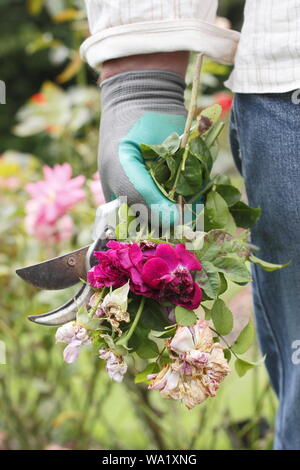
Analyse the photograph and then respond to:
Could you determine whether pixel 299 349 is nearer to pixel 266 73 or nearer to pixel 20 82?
pixel 266 73

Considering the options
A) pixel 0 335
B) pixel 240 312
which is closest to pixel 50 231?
pixel 0 335

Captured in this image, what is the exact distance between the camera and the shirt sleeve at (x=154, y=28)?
98cm

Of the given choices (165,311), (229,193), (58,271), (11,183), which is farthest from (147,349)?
(11,183)

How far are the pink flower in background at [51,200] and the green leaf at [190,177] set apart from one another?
71cm

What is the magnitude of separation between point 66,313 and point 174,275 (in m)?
0.18

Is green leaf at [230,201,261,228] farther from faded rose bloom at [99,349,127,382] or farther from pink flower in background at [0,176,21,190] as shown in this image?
pink flower in background at [0,176,21,190]

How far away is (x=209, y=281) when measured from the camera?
2.77 ft

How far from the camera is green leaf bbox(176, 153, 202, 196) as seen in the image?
0.94 meters

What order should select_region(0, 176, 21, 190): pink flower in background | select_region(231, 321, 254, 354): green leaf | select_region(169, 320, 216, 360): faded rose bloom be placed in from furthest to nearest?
select_region(0, 176, 21, 190): pink flower in background, select_region(231, 321, 254, 354): green leaf, select_region(169, 320, 216, 360): faded rose bloom

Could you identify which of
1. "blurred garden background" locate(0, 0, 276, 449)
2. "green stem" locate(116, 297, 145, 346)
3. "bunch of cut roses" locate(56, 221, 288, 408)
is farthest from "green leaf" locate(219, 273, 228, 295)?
"blurred garden background" locate(0, 0, 276, 449)

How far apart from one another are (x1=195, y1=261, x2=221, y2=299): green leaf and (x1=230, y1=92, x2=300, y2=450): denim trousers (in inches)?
7.7

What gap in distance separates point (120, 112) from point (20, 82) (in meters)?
9.77

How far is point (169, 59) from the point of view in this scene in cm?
103

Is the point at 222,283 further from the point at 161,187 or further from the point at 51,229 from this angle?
the point at 51,229
